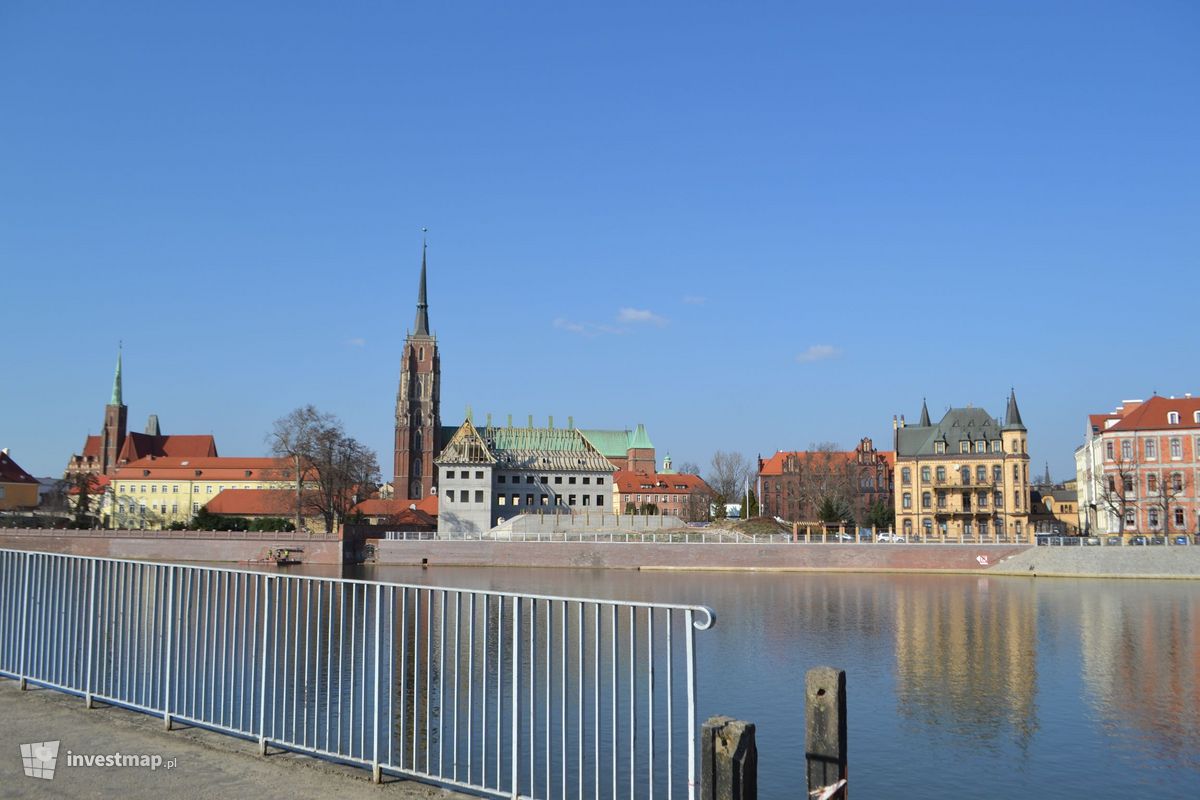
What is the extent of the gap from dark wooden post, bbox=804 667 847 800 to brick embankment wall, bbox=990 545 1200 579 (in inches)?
2683

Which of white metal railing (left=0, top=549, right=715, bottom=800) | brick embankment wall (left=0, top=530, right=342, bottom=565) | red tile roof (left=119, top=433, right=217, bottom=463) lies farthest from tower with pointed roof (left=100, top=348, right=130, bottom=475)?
white metal railing (left=0, top=549, right=715, bottom=800)

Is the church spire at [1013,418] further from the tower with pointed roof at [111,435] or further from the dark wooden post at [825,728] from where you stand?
the tower with pointed roof at [111,435]

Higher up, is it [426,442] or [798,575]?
[426,442]

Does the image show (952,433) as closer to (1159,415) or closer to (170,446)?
(1159,415)

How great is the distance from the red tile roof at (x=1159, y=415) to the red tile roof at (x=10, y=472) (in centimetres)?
12611

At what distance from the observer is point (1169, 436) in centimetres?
7906

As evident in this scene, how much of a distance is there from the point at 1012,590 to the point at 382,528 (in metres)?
60.6

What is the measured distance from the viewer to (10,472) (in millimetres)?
126062

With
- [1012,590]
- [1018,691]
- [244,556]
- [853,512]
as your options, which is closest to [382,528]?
[244,556]

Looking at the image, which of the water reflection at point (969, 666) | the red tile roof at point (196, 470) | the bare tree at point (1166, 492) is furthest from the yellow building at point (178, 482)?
the water reflection at point (969, 666)

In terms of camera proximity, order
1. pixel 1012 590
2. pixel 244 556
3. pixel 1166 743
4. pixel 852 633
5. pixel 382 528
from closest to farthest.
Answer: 1. pixel 1166 743
2. pixel 852 633
3. pixel 1012 590
4. pixel 244 556
5. pixel 382 528

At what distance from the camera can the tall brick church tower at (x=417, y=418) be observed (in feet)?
491

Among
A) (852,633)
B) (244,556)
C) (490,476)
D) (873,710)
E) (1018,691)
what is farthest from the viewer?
(490,476)

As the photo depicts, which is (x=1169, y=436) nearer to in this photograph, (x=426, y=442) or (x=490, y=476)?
(x=490, y=476)
